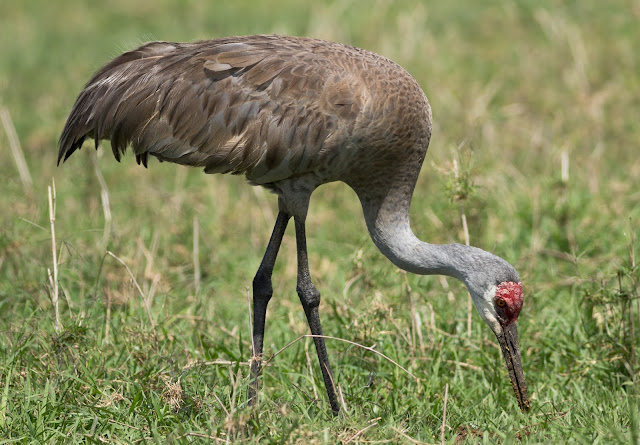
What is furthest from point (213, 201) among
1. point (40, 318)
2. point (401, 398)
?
point (401, 398)

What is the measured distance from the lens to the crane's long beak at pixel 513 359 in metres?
4.83

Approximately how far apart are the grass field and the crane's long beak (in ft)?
0.39

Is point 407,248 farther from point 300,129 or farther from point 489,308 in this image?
point 300,129

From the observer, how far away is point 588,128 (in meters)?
8.65

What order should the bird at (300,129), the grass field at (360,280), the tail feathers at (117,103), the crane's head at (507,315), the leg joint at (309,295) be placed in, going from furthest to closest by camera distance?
the leg joint at (309,295) < the tail feathers at (117,103) < the bird at (300,129) < the crane's head at (507,315) < the grass field at (360,280)

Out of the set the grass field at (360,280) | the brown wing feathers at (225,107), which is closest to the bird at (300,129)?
the brown wing feathers at (225,107)

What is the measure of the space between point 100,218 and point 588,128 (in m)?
4.80

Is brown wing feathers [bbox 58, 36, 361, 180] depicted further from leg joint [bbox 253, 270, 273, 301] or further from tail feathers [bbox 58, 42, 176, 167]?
leg joint [bbox 253, 270, 273, 301]

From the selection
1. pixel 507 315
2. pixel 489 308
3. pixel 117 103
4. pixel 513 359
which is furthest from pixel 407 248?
pixel 117 103

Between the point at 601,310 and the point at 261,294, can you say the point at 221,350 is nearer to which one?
the point at 261,294

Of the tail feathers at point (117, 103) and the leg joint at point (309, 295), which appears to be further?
the leg joint at point (309, 295)

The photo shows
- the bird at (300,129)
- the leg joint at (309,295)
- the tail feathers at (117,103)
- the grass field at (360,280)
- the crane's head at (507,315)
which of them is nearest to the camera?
the grass field at (360,280)

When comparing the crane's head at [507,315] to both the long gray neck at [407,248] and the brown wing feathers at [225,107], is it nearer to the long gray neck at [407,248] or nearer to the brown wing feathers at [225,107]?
the long gray neck at [407,248]

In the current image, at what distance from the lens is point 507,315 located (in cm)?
482
